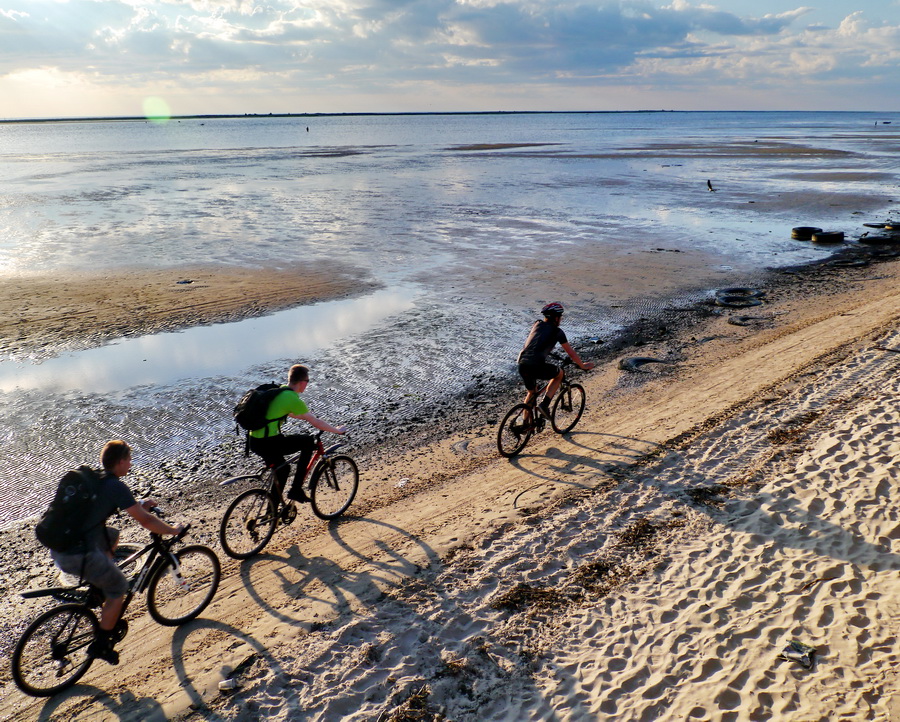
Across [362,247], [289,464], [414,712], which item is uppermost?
[362,247]

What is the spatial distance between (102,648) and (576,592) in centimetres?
445

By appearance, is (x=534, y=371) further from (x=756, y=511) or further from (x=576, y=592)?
(x=576, y=592)

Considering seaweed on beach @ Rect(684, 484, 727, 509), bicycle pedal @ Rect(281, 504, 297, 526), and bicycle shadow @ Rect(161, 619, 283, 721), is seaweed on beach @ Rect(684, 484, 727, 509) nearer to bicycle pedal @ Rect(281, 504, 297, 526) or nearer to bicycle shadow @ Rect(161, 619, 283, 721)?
bicycle pedal @ Rect(281, 504, 297, 526)

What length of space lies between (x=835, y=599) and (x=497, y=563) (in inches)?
130

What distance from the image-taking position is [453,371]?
13445 mm

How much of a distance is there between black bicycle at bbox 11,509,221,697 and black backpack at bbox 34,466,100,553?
486mm

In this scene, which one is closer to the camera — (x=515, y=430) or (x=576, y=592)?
(x=576, y=592)

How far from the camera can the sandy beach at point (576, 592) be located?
17.0 ft

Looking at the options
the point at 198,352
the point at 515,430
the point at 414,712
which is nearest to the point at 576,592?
the point at 414,712

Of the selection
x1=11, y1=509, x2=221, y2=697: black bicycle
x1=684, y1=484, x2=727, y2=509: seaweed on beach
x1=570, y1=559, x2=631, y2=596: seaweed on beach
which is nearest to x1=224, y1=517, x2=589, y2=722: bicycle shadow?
x1=11, y1=509, x2=221, y2=697: black bicycle

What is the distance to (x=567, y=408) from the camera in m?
10.2

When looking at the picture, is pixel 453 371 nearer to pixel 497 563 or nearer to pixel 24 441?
pixel 497 563

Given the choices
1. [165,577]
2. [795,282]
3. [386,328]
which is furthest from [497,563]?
[795,282]

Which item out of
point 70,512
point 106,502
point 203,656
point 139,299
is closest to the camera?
point 70,512
